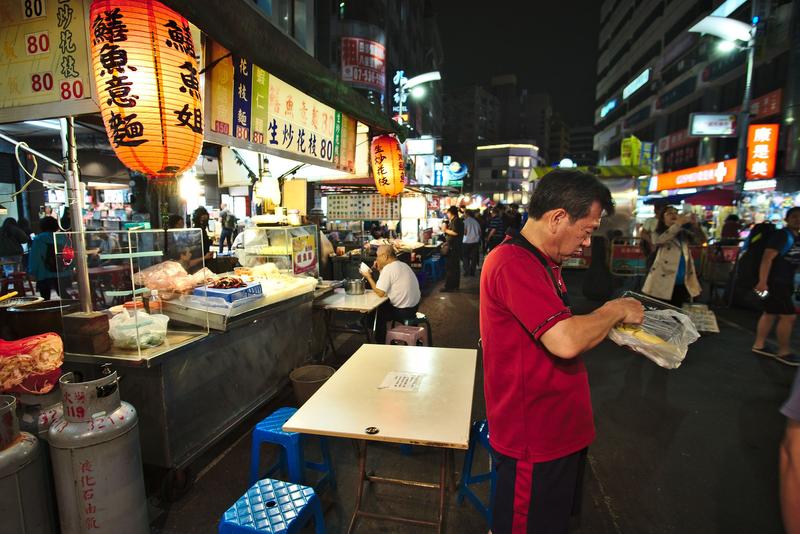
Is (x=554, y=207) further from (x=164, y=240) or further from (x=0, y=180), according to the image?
(x=0, y=180)

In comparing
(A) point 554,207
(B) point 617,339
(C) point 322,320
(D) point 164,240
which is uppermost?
(A) point 554,207

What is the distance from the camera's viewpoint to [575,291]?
10.8 metres

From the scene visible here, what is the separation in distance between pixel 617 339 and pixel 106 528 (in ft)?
10.5

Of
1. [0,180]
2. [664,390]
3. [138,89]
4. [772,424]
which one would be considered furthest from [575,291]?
[0,180]

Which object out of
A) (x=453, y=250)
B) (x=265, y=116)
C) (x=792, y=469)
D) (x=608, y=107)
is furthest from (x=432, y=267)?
(x=608, y=107)

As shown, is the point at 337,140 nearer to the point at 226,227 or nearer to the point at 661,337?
the point at 661,337

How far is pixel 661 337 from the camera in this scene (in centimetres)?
202

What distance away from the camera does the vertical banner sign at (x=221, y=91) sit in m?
3.95

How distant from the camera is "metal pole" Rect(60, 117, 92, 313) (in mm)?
3074

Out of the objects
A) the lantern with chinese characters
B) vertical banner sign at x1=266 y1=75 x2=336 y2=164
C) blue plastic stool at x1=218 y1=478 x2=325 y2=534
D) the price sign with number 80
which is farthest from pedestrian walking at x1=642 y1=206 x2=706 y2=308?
the price sign with number 80

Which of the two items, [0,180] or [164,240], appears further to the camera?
[0,180]

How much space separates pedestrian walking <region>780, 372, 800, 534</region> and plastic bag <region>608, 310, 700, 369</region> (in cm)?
41

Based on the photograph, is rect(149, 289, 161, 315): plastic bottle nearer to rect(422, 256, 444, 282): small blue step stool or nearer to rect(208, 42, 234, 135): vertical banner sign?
rect(208, 42, 234, 135): vertical banner sign

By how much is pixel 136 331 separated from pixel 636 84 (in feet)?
154
